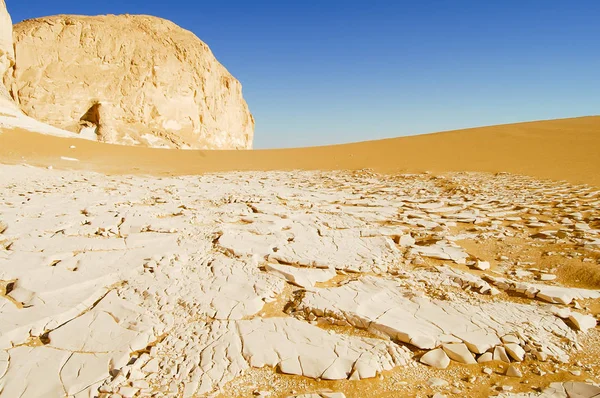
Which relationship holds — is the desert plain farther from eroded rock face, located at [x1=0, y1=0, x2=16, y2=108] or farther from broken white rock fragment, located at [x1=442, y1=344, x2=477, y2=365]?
eroded rock face, located at [x1=0, y1=0, x2=16, y2=108]

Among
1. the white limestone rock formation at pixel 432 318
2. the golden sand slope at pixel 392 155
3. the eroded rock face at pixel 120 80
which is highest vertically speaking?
the eroded rock face at pixel 120 80

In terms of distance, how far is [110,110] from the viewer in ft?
72.0

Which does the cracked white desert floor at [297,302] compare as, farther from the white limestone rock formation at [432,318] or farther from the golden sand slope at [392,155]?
the golden sand slope at [392,155]

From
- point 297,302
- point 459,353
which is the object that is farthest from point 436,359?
point 297,302

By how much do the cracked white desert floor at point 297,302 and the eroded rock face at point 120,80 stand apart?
69.0ft

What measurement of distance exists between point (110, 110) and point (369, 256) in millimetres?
24377

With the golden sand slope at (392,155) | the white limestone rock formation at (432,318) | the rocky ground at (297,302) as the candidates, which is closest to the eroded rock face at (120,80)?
the golden sand slope at (392,155)

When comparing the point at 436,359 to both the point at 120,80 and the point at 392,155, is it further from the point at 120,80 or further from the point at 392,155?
the point at 120,80

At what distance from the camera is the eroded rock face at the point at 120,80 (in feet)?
67.9

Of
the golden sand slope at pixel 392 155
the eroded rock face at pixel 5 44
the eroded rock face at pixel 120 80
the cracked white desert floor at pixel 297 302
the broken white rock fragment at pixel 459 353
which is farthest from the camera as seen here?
the eroded rock face at pixel 120 80

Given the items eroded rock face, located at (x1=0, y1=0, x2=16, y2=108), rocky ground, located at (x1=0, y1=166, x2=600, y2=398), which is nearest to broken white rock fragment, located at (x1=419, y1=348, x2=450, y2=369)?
rocky ground, located at (x1=0, y1=166, x2=600, y2=398)

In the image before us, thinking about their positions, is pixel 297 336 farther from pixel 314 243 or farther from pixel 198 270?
pixel 314 243

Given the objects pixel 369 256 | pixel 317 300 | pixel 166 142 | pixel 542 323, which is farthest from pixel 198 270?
pixel 166 142

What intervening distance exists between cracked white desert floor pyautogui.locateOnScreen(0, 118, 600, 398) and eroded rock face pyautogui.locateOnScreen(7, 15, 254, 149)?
2103cm
